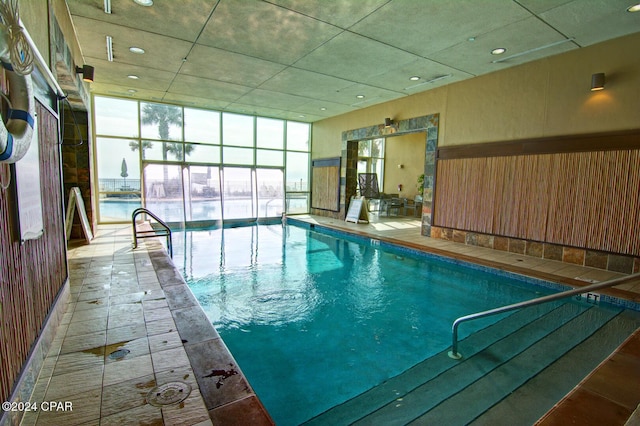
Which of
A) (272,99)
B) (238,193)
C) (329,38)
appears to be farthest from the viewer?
(238,193)

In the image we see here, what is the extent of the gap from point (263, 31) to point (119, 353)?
4.14m

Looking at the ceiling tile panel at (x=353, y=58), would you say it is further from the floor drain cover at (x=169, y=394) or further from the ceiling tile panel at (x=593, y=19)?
the floor drain cover at (x=169, y=394)

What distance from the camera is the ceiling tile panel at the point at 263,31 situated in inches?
146

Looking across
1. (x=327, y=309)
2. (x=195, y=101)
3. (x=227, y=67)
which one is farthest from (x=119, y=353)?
(x=195, y=101)

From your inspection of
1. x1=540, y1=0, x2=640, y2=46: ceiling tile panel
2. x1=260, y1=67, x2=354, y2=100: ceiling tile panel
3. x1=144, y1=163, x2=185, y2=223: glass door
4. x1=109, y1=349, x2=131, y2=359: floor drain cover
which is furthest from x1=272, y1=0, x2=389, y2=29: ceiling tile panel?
x1=144, y1=163, x2=185, y2=223: glass door

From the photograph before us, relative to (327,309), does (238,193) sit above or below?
above

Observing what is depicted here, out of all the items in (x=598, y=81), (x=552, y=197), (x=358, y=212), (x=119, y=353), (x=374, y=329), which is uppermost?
(x=598, y=81)

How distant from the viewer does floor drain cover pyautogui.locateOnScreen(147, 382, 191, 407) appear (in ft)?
5.08

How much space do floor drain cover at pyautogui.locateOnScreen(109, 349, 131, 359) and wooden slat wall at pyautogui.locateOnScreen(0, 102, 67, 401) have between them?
0.42 m

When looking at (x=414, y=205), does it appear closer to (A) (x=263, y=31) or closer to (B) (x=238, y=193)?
(B) (x=238, y=193)

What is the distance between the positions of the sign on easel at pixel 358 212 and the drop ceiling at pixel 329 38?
330 centimetres

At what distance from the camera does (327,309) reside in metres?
3.62

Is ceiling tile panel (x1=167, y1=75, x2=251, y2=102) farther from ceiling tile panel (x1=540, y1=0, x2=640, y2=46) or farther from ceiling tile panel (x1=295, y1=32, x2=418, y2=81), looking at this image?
ceiling tile panel (x1=540, y1=0, x2=640, y2=46)

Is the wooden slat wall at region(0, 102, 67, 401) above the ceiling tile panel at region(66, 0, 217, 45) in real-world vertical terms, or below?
below
